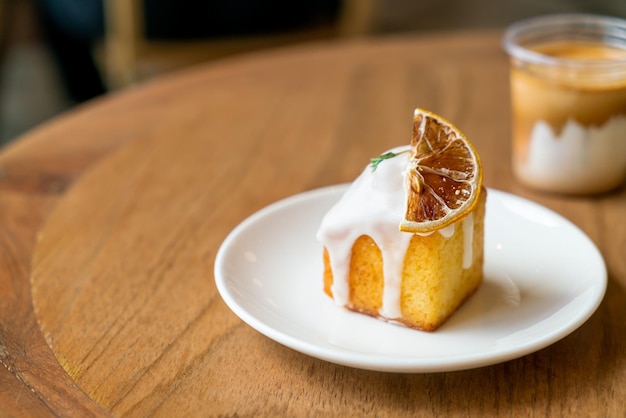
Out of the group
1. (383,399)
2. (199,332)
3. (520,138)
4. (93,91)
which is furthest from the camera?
(93,91)

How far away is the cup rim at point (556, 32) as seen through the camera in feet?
3.93

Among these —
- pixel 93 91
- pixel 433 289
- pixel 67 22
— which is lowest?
pixel 93 91

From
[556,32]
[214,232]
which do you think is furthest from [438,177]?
[556,32]

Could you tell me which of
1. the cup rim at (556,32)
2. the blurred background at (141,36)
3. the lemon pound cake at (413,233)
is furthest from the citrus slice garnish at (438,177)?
the blurred background at (141,36)

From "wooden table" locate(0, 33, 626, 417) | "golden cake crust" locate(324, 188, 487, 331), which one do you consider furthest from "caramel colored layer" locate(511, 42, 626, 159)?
"golden cake crust" locate(324, 188, 487, 331)

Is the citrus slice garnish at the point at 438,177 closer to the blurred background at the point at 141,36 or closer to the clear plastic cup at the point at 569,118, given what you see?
the clear plastic cup at the point at 569,118

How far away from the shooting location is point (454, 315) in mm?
938

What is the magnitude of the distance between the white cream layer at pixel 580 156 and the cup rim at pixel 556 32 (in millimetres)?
91

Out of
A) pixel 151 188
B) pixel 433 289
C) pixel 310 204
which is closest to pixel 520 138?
pixel 310 204

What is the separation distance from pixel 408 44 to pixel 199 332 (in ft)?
3.61

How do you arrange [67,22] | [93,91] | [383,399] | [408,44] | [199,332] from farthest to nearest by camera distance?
[93,91] < [67,22] < [408,44] < [199,332] < [383,399]

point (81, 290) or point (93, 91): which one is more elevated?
point (81, 290)

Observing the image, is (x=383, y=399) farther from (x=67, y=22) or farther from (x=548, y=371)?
(x=67, y=22)

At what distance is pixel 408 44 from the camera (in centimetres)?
184
